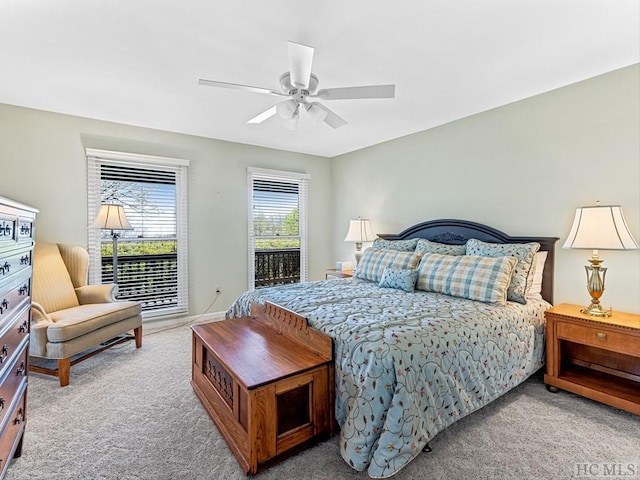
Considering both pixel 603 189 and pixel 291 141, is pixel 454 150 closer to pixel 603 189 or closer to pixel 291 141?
pixel 603 189

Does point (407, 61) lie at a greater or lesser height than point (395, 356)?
greater

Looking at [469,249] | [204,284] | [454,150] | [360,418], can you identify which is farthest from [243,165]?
[360,418]

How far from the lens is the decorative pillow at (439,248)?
132 inches

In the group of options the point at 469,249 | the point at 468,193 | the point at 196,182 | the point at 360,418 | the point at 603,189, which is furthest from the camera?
the point at 196,182

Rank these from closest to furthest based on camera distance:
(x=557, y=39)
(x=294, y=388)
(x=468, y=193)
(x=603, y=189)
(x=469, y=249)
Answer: (x=294, y=388)
(x=557, y=39)
(x=603, y=189)
(x=469, y=249)
(x=468, y=193)

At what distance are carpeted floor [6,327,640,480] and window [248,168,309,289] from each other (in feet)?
8.25

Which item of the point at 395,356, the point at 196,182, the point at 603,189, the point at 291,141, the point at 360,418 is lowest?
the point at 360,418

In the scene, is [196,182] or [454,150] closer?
[454,150]

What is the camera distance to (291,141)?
15.1 feet

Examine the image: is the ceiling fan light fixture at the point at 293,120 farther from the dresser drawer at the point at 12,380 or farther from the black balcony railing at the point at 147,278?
the black balcony railing at the point at 147,278

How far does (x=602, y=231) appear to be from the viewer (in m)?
2.35

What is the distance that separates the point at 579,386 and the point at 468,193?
6.67 ft

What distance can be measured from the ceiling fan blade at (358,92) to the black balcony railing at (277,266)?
3.12m
